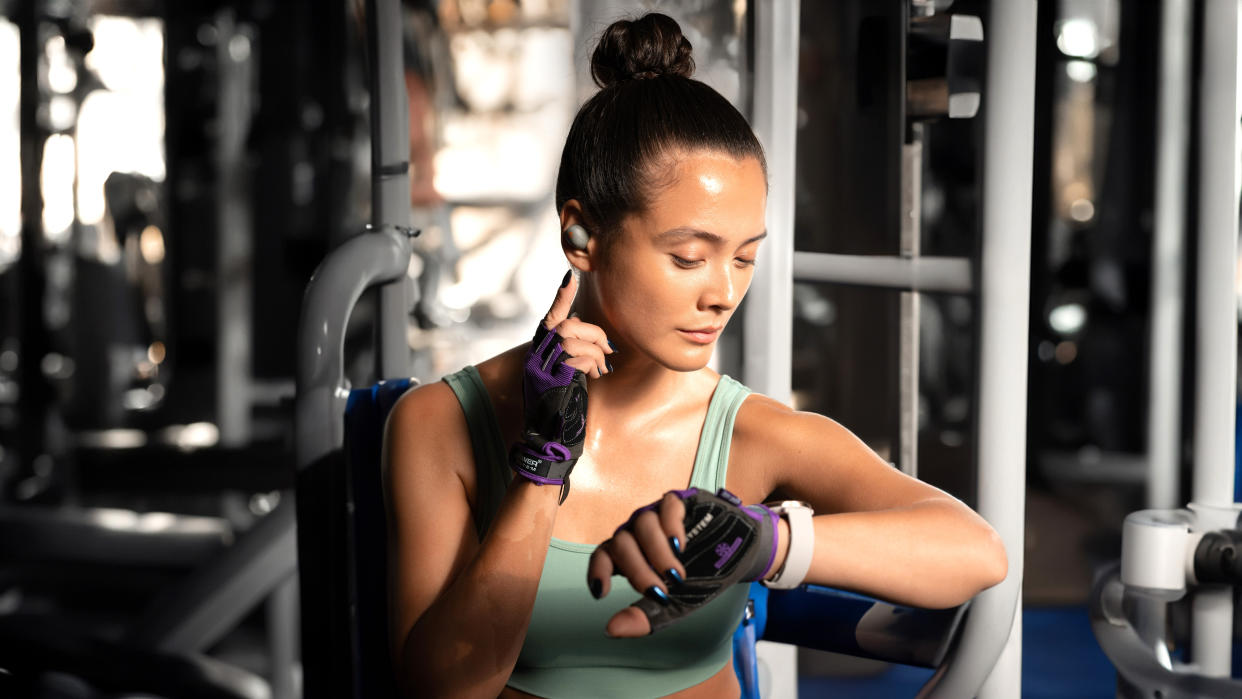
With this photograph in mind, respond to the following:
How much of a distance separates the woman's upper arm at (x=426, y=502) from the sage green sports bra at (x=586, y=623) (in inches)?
0.5

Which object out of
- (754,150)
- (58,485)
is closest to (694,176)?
(754,150)

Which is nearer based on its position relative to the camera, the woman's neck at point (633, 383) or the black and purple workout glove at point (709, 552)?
the black and purple workout glove at point (709, 552)

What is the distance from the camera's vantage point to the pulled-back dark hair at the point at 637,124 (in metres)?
0.68

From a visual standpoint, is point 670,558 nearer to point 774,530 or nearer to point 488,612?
point 774,530

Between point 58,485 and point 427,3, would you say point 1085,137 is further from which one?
point 58,485

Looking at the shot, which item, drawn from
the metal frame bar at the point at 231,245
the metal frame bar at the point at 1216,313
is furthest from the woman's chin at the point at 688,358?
the metal frame bar at the point at 231,245

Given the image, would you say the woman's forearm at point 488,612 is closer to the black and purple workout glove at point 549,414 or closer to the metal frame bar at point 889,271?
the black and purple workout glove at point 549,414

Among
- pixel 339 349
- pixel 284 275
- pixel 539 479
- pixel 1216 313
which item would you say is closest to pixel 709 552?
pixel 539 479

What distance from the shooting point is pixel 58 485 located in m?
2.91

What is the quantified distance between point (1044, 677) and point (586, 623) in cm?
163

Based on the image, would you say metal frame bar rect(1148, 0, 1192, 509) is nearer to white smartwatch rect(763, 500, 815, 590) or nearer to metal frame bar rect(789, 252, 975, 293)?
metal frame bar rect(789, 252, 975, 293)

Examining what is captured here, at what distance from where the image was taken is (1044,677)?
6.68 feet

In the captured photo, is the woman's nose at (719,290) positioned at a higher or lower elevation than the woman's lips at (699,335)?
higher

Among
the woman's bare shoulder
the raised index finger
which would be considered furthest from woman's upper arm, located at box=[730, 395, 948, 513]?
the raised index finger
